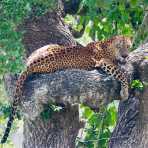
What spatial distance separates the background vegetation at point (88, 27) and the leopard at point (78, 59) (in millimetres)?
307

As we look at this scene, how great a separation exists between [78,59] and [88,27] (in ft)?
6.76

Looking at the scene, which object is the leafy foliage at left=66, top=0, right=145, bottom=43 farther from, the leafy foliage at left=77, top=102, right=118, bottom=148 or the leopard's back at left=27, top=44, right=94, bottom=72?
the leafy foliage at left=77, top=102, right=118, bottom=148

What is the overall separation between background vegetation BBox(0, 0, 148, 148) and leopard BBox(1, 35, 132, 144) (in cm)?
31

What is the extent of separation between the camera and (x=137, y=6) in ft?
24.5

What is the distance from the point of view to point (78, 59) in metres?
6.68

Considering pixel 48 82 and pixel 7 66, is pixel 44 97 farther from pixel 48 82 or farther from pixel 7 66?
pixel 7 66

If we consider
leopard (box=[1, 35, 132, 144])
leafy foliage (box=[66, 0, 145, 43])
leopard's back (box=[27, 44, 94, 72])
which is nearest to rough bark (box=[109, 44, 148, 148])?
leopard (box=[1, 35, 132, 144])

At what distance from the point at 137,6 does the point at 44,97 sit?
6.84 feet

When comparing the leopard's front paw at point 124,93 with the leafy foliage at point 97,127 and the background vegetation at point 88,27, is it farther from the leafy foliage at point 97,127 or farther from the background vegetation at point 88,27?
the leafy foliage at point 97,127

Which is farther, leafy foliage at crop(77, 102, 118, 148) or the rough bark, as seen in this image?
leafy foliage at crop(77, 102, 118, 148)

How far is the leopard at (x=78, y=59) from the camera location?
6207 millimetres

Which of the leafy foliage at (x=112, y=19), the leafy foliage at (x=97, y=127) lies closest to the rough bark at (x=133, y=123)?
the leafy foliage at (x=97, y=127)

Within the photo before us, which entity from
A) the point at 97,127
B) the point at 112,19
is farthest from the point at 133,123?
the point at 112,19

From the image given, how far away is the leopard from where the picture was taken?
6.21m
